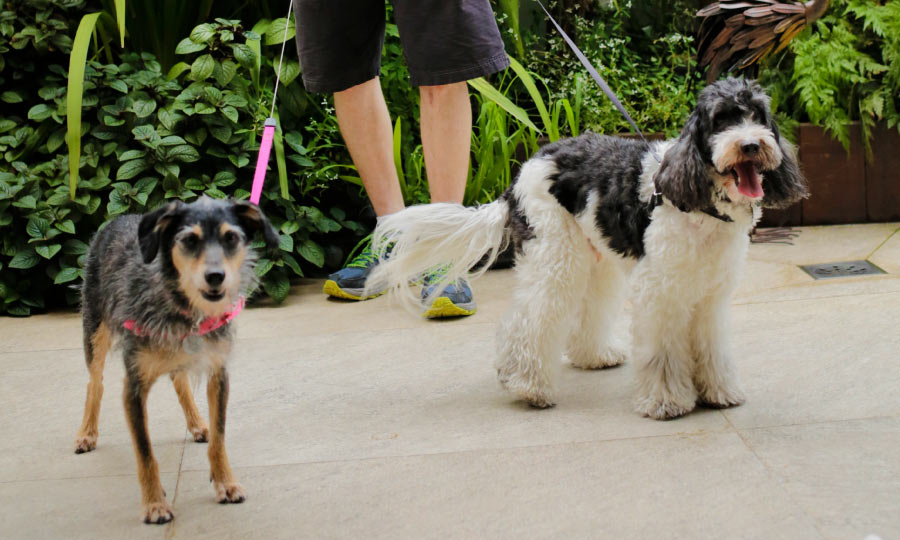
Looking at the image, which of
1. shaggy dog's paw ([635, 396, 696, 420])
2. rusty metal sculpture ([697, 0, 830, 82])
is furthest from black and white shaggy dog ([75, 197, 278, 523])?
rusty metal sculpture ([697, 0, 830, 82])

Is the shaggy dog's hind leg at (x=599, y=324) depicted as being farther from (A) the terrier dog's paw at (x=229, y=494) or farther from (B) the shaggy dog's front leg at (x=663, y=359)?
A: (A) the terrier dog's paw at (x=229, y=494)

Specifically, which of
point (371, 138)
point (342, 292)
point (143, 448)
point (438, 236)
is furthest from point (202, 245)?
point (342, 292)

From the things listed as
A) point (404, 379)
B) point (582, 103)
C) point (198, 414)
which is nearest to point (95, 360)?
point (198, 414)

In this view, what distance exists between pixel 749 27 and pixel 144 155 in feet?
10.2

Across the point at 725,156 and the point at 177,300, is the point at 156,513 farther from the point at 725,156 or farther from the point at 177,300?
the point at 725,156

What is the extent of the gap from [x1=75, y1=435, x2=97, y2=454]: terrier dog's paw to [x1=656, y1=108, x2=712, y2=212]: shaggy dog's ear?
80.2 inches

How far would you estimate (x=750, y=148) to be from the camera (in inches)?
109

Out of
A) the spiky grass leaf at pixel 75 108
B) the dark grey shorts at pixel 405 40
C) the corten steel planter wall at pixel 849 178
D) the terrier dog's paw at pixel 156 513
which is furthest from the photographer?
the corten steel planter wall at pixel 849 178

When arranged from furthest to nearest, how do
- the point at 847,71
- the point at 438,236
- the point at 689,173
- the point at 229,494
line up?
1. the point at 847,71
2. the point at 438,236
3. the point at 689,173
4. the point at 229,494

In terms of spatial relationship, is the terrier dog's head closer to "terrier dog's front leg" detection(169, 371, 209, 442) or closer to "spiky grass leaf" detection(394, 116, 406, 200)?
"terrier dog's front leg" detection(169, 371, 209, 442)

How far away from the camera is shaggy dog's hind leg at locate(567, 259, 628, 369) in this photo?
366 centimetres

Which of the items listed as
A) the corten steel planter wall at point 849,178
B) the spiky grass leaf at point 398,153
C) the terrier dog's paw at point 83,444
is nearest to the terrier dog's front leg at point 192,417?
the terrier dog's paw at point 83,444

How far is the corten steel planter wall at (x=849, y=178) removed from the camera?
5.48 m

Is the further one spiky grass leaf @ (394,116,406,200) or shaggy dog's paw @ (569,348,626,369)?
spiky grass leaf @ (394,116,406,200)
